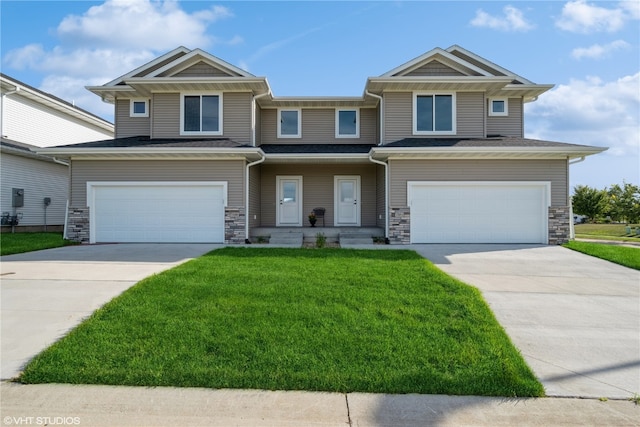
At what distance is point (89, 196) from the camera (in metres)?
12.7

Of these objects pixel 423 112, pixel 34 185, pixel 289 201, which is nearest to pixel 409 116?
pixel 423 112

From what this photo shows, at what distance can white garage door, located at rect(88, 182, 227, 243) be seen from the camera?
41.4 ft

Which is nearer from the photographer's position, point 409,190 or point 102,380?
point 102,380

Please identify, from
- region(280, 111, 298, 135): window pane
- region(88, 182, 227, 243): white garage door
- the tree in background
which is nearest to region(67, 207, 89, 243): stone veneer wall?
region(88, 182, 227, 243): white garage door

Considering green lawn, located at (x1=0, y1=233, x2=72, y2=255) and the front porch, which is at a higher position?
the front porch

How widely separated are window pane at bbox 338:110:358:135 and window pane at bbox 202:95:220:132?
4844 mm

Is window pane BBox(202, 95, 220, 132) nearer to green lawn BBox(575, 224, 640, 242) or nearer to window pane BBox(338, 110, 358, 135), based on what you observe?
window pane BBox(338, 110, 358, 135)

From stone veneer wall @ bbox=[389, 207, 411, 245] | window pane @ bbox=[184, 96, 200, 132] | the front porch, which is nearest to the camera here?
stone veneer wall @ bbox=[389, 207, 411, 245]

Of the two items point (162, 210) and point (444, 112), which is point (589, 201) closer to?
point (444, 112)

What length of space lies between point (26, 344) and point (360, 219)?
1218cm

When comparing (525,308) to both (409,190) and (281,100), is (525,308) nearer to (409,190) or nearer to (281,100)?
(409,190)

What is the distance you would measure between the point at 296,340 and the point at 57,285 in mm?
4673

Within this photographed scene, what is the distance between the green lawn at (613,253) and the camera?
29.9 feet

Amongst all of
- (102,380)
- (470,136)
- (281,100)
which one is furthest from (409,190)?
(102,380)
